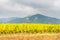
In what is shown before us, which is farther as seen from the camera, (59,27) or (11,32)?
(59,27)

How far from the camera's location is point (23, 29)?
37.4 metres

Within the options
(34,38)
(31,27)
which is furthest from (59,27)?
(34,38)

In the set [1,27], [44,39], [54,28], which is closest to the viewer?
[44,39]

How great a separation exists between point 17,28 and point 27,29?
2.09 meters

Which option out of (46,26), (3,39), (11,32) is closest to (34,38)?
(3,39)

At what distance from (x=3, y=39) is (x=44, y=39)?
18.9 feet

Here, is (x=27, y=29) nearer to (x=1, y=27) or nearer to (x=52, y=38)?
(x=1, y=27)

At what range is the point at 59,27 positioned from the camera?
40375 mm

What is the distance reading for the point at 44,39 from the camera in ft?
85.6

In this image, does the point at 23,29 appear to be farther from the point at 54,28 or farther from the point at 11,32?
the point at 54,28

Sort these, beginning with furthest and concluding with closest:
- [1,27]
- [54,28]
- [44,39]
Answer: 1. [54,28]
2. [1,27]
3. [44,39]

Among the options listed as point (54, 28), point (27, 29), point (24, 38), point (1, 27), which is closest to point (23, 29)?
point (27, 29)

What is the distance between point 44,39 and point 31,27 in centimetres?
1218

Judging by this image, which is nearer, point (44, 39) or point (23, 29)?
point (44, 39)
